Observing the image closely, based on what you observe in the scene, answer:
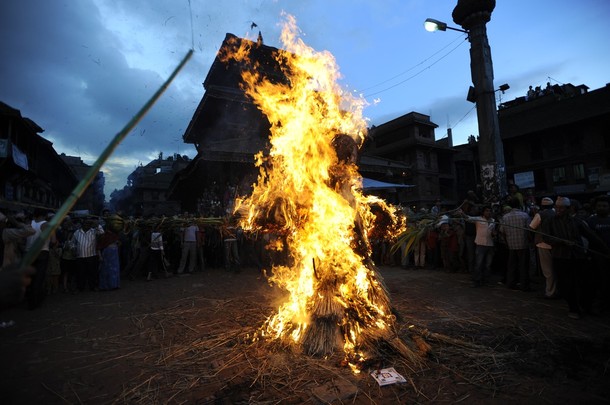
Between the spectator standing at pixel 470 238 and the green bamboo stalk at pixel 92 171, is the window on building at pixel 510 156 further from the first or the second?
the green bamboo stalk at pixel 92 171

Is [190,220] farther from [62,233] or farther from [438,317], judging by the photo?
[438,317]

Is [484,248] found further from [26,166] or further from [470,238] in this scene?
[26,166]

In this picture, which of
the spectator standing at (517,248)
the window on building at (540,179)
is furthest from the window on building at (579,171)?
the spectator standing at (517,248)

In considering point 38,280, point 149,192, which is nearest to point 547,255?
point 38,280

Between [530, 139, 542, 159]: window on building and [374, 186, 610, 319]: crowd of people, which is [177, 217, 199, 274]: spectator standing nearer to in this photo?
[374, 186, 610, 319]: crowd of people

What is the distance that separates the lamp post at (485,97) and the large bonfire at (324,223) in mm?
6669

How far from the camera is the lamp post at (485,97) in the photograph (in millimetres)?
10328

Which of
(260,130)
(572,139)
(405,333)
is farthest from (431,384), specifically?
(572,139)

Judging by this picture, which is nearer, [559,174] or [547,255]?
[547,255]

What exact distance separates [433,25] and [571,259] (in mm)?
8642

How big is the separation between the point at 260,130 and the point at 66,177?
3118 centimetres

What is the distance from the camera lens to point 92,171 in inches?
83.0

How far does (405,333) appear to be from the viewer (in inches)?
183

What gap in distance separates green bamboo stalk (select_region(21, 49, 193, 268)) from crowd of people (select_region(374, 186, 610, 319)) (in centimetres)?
403
